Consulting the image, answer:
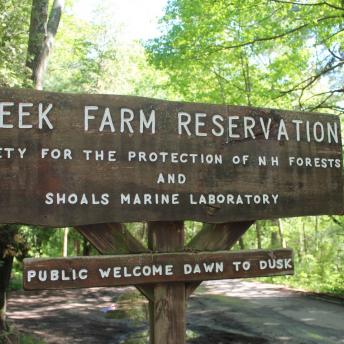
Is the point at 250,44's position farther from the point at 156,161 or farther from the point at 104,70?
the point at 104,70

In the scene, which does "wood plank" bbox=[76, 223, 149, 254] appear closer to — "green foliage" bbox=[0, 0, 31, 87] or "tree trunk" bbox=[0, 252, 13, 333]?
"green foliage" bbox=[0, 0, 31, 87]

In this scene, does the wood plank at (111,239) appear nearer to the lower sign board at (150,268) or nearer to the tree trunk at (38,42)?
the lower sign board at (150,268)

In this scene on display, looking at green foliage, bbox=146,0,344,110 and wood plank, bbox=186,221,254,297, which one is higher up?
green foliage, bbox=146,0,344,110

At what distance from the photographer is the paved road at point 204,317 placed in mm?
8914

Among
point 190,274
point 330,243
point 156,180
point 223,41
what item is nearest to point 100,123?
point 156,180

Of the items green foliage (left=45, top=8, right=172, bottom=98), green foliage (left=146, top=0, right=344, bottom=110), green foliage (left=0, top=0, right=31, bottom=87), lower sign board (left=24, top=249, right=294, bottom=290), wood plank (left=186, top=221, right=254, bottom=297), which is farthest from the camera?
green foliage (left=45, top=8, right=172, bottom=98)

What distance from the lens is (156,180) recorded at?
3725 millimetres

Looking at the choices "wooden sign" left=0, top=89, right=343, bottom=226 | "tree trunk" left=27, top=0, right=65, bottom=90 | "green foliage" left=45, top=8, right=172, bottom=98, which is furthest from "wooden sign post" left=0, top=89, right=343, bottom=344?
"green foliage" left=45, top=8, right=172, bottom=98

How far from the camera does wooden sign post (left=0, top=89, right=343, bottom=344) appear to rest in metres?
3.46

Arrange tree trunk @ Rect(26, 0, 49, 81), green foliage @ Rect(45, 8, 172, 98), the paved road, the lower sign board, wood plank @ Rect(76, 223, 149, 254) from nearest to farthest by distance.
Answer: the lower sign board → wood plank @ Rect(76, 223, 149, 254) → the paved road → tree trunk @ Rect(26, 0, 49, 81) → green foliage @ Rect(45, 8, 172, 98)

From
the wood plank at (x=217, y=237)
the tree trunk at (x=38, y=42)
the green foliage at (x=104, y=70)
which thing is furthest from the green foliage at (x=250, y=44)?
the wood plank at (x=217, y=237)

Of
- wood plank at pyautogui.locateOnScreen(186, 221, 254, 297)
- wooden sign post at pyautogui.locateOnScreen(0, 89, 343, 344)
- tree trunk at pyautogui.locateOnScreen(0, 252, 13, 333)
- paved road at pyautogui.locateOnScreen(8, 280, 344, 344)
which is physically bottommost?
paved road at pyautogui.locateOnScreen(8, 280, 344, 344)

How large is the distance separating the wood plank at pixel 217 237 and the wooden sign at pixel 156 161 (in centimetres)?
16

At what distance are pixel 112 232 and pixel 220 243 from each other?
97 centimetres
